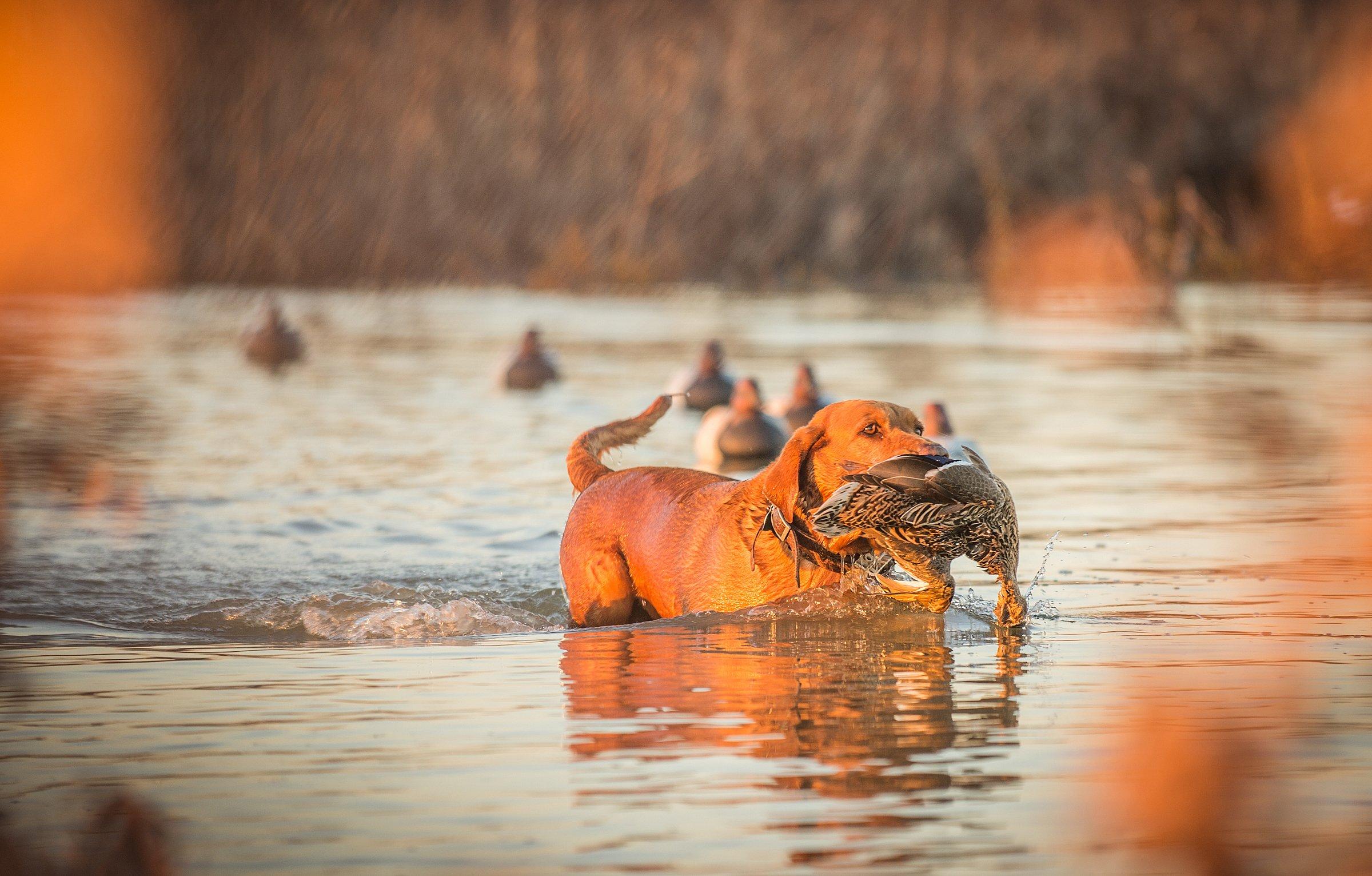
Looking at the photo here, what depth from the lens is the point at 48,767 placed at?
5.60 meters

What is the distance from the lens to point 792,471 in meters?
7.50

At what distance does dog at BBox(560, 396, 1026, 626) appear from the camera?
292 inches

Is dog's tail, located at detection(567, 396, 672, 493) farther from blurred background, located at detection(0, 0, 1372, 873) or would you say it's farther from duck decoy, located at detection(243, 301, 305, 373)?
duck decoy, located at detection(243, 301, 305, 373)

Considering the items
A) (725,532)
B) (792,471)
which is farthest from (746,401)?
(792,471)

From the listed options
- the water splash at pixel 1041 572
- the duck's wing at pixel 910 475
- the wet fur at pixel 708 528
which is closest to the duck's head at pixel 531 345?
the water splash at pixel 1041 572

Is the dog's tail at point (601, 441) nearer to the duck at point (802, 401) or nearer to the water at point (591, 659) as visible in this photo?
the water at point (591, 659)

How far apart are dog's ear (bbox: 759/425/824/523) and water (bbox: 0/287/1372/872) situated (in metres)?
0.42

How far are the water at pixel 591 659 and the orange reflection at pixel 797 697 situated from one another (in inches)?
0.9

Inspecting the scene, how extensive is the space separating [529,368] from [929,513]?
14.0 meters

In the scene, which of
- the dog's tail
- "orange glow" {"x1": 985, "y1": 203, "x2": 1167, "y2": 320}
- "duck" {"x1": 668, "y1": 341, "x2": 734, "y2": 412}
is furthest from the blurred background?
"duck" {"x1": 668, "y1": 341, "x2": 734, "y2": 412}

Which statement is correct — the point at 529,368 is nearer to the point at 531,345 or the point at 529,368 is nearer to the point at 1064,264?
the point at 531,345

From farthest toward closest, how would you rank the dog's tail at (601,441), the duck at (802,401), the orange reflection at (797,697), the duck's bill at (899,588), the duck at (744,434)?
the duck at (802,401) < the duck at (744,434) < the dog's tail at (601,441) < the duck's bill at (899,588) < the orange reflection at (797,697)

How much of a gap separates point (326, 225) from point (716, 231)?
328 inches

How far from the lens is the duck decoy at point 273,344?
24.4 meters
